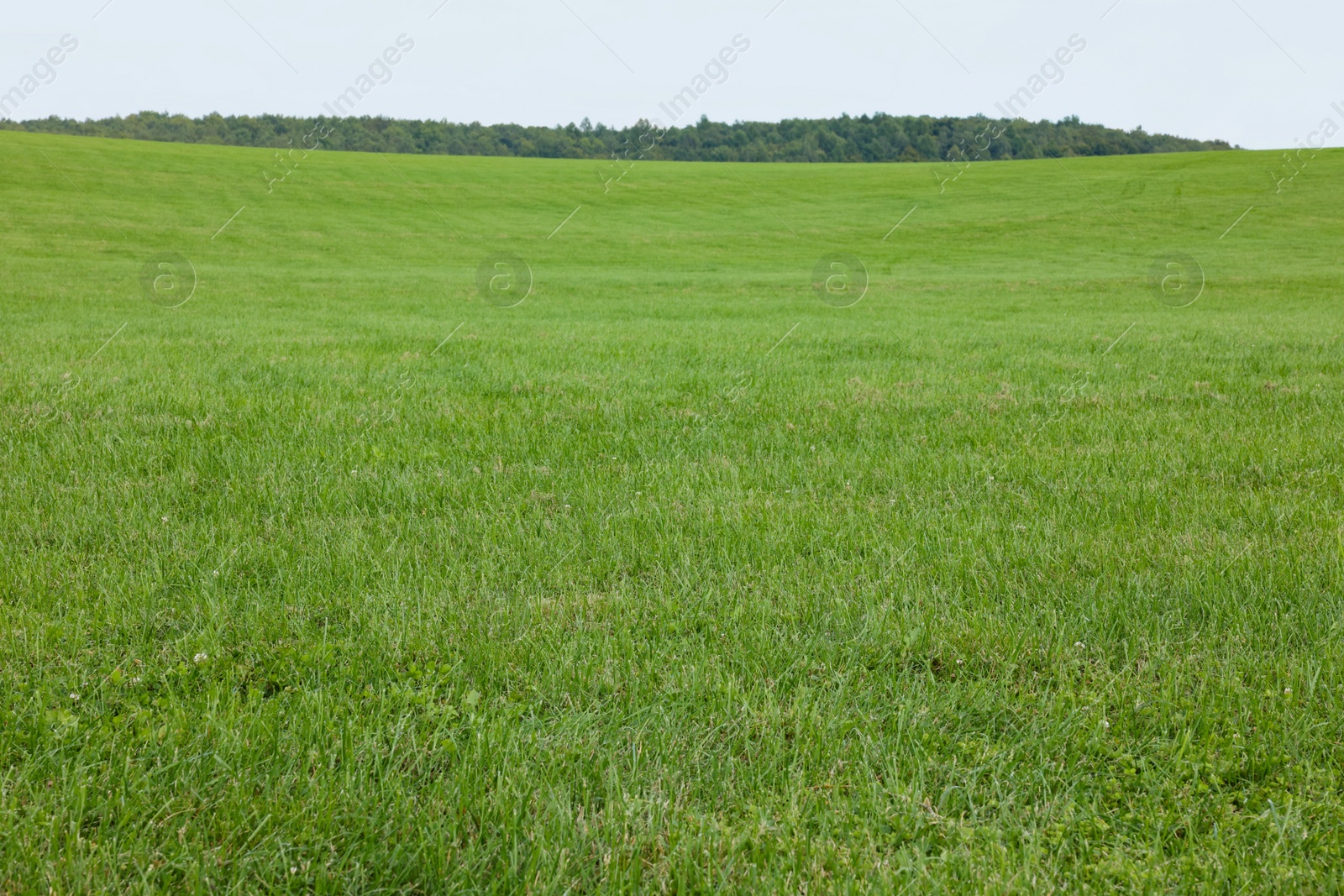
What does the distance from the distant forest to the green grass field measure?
64.6 m

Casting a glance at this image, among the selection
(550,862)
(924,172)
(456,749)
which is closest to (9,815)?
(456,749)

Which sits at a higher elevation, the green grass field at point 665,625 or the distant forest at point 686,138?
the distant forest at point 686,138

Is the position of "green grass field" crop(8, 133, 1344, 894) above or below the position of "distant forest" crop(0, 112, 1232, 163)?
below

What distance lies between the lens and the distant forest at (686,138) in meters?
69.3

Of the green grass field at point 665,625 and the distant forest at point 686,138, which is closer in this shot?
the green grass field at point 665,625

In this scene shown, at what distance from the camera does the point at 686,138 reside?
249ft

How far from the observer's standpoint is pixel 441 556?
13.9 ft

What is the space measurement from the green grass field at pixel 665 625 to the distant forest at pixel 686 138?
6457 cm

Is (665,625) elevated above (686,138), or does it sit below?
below

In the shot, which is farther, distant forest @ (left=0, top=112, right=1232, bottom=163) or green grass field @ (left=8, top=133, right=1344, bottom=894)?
distant forest @ (left=0, top=112, right=1232, bottom=163)

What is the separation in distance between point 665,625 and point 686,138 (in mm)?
78306

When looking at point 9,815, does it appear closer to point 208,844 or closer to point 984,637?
point 208,844

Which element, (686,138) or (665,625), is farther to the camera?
(686,138)

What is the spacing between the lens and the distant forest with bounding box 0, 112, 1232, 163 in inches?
2729
